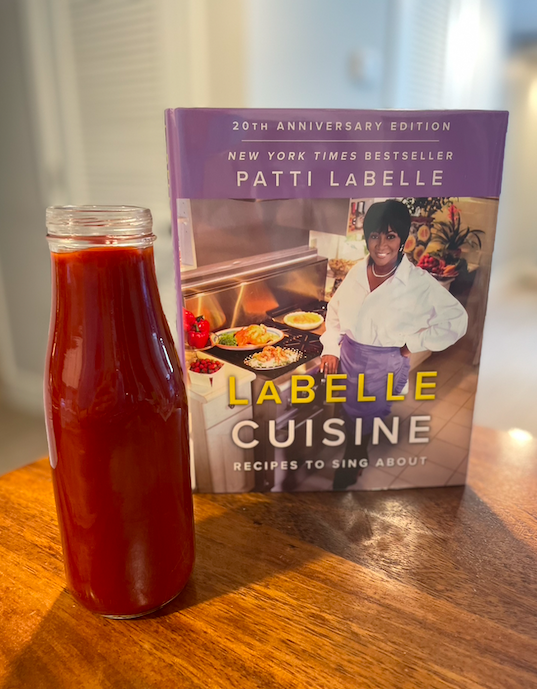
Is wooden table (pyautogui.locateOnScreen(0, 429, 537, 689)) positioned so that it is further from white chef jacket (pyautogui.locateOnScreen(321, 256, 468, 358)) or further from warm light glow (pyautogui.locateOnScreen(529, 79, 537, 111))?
warm light glow (pyautogui.locateOnScreen(529, 79, 537, 111))

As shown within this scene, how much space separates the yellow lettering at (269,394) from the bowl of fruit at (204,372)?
0.18 feet

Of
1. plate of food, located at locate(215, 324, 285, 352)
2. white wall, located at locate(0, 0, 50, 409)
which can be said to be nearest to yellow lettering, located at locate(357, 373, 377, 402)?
plate of food, located at locate(215, 324, 285, 352)

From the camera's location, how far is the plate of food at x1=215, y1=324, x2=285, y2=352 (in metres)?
0.62

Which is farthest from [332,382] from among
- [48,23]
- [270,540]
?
[48,23]

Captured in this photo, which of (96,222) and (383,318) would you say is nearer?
(96,222)

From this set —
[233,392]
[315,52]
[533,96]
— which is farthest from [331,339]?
[533,96]

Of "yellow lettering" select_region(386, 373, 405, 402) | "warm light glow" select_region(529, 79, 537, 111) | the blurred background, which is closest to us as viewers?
"yellow lettering" select_region(386, 373, 405, 402)

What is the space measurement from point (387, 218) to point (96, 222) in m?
→ 0.31

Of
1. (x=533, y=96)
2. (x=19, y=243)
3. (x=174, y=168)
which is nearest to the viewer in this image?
(x=174, y=168)

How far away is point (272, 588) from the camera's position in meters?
0.51

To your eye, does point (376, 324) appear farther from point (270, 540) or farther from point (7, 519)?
point (7, 519)

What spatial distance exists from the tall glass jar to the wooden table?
0.05m

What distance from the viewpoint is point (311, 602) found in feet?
1.62

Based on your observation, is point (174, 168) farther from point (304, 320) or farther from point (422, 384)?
point (422, 384)
